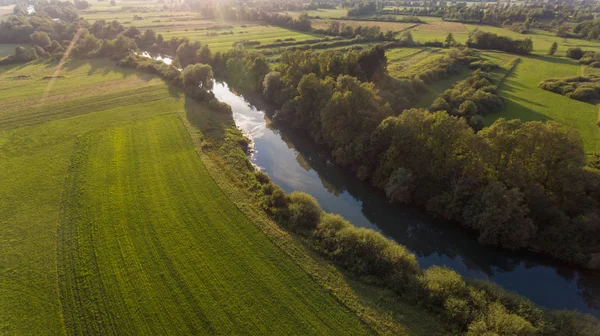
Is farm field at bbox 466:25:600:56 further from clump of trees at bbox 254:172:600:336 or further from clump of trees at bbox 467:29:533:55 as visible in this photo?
clump of trees at bbox 254:172:600:336

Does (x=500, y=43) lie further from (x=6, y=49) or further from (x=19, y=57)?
(x=6, y=49)

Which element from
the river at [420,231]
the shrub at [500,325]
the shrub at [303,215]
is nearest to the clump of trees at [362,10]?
the river at [420,231]

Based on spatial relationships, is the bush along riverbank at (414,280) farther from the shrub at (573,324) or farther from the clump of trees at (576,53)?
the clump of trees at (576,53)

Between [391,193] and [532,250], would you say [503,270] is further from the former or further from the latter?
[391,193]

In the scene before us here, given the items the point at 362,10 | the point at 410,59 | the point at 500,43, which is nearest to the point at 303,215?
the point at 410,59

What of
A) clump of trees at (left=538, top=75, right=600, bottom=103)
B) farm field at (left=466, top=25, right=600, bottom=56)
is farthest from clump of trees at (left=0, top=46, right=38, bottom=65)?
farm field at (left=466, top=25, right=600, bottom=56)

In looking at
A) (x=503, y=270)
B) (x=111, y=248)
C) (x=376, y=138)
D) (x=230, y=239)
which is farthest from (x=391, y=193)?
(x=111, y=248)
